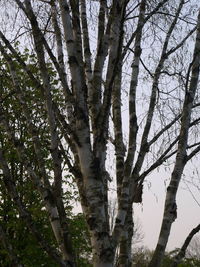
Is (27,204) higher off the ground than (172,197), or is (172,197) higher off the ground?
(27,204)

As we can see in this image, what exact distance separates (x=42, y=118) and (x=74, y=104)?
23.4 feet

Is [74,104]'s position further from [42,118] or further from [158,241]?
[42,118]

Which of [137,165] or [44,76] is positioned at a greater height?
[44,76]

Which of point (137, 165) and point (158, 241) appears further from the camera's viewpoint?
point (137, 165)

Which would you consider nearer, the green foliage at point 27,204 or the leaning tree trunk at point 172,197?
the leaning tree trunk at point 172,197

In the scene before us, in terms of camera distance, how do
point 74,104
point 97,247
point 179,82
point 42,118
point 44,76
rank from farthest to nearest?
point 42,118 → point 179,82 → point 44,76 → point 74,104 → point 97,247

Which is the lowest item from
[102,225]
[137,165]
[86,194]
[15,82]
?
[102,225]

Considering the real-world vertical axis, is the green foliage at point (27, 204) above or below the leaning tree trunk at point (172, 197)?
above

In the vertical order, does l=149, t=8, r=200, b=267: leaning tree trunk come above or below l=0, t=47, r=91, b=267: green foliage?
below

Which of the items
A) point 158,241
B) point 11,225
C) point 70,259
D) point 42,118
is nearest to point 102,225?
point 70,259

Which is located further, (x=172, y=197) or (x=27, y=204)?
(x=27, y=204)

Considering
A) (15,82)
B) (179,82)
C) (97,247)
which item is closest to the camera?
(97,247)

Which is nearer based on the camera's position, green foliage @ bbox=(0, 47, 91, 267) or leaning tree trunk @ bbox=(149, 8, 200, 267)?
leaning tree trunk @ bbox=(149, 8, 200, 267)

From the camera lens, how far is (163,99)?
Answer: 17.6ft
